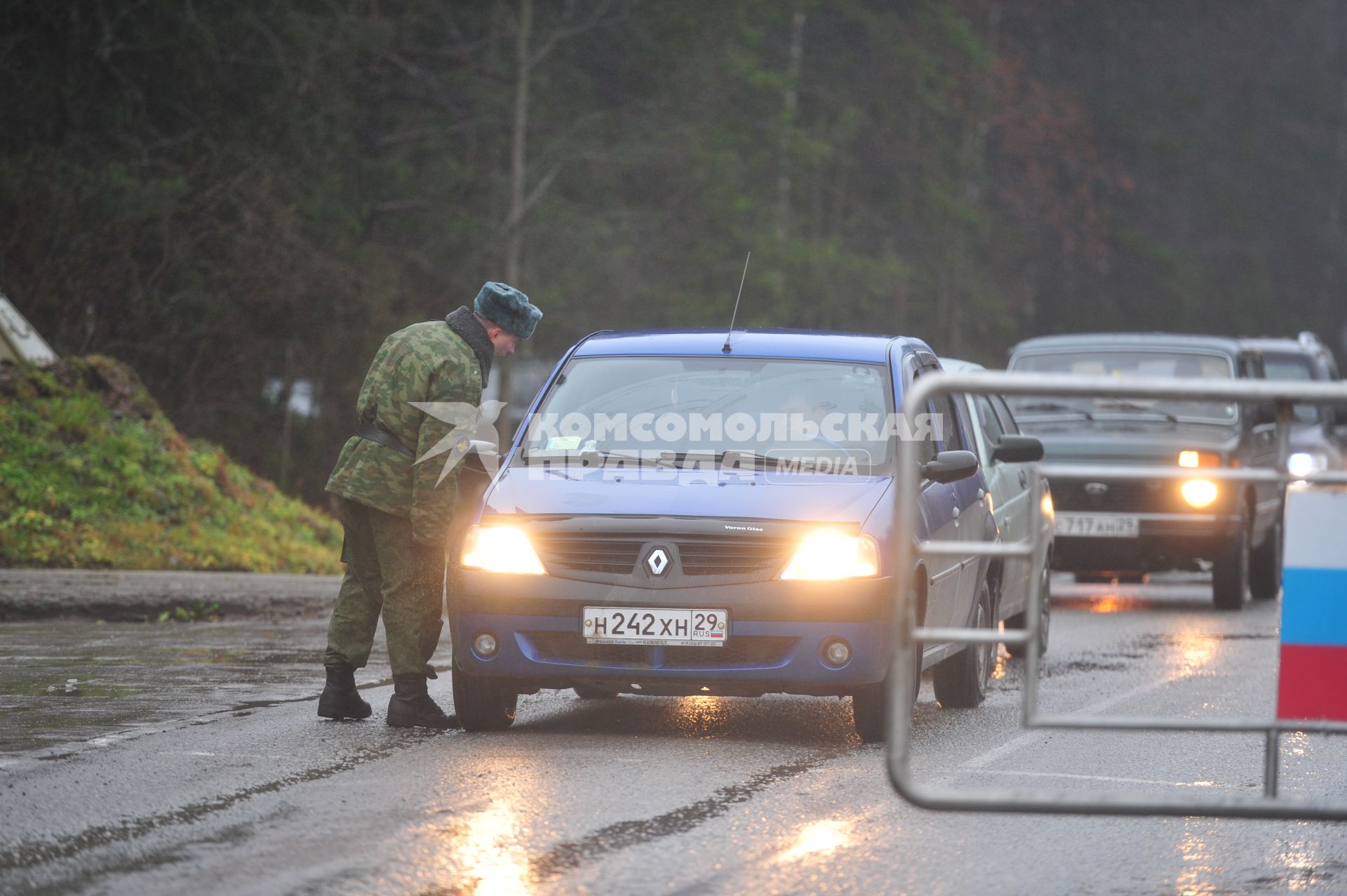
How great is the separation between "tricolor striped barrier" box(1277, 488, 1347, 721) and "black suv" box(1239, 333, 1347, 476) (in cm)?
1326

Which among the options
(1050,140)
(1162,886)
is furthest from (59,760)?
(1050,140)

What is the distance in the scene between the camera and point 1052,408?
15.5 metres

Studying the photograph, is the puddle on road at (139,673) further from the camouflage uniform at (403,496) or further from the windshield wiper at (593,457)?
the windshield wiper at (593,457)

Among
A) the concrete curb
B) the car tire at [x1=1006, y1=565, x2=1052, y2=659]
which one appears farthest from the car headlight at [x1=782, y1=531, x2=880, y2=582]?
the concrete curb

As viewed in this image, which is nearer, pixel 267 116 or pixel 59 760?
pixel 59 760

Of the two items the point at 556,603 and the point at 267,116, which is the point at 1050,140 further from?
the point at 556,603

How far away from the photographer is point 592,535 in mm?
7551

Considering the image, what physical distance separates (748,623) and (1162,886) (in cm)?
A: 233

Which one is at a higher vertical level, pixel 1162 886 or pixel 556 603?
pixel 556 603

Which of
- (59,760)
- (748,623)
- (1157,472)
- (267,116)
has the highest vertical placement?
(267,116)

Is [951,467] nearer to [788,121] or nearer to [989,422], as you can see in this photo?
[989,422]

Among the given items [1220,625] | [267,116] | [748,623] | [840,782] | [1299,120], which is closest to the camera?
[840,782]

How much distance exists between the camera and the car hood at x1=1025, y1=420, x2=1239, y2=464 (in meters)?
14.5

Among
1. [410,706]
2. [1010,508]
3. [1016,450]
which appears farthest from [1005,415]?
[410,706]
